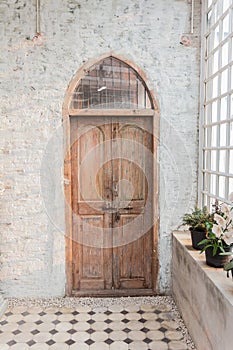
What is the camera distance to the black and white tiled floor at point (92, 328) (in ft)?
10.2

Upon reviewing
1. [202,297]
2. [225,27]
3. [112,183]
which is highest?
[225,27]

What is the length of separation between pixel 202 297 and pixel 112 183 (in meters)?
1.73

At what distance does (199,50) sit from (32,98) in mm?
1940

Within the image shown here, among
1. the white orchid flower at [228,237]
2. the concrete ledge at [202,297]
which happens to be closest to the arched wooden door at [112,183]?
the concrete ledge at [202,297]

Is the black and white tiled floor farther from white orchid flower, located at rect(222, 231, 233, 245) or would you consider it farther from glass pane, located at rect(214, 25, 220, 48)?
glass pane, located at rect(214, 25, 220, 48)

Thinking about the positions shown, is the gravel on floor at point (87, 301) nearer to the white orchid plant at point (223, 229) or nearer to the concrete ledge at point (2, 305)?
the concrete ledge at point (2, 305)

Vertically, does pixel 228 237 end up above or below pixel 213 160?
below

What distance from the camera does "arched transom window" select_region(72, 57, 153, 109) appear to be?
393 centimetres

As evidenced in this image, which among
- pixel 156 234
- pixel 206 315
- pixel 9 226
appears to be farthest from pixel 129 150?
pixel 206 315

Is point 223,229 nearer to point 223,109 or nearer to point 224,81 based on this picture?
point 223,109

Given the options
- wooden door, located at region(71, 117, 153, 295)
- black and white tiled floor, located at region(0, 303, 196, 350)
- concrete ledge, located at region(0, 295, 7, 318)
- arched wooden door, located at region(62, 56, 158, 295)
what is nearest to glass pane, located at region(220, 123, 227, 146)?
arched wooden door, located at region(62, 56, 158, 295)

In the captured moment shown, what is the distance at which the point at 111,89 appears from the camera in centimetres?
396

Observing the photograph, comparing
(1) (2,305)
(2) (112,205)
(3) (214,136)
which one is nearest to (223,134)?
(3) (214,136)

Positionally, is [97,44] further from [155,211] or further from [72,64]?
[155,211]
